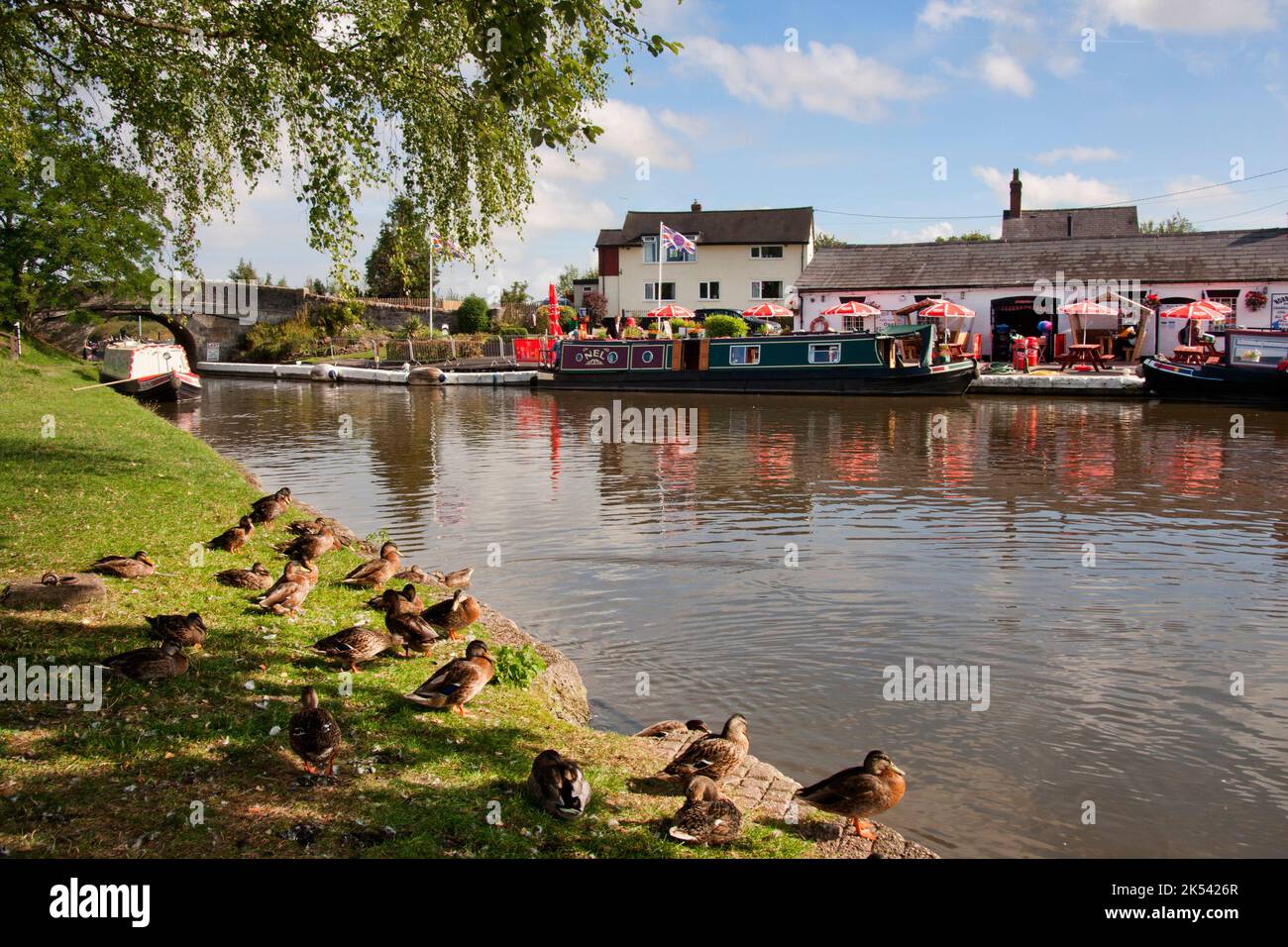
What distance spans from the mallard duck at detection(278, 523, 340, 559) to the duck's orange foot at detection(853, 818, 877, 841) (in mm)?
6716

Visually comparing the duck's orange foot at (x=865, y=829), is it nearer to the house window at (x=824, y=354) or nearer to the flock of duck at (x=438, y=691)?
the flock of duck at (x=438, y=691)

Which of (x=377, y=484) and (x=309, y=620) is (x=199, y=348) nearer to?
(x=377, y=484)

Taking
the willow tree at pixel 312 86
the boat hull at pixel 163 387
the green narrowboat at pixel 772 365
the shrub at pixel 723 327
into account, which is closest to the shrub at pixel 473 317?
the green narrowboat at pixel 772 365

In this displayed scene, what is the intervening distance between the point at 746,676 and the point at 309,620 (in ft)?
12.2

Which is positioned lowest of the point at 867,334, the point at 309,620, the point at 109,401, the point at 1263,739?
the point at 1263,739

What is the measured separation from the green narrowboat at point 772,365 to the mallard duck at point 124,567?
3047cm

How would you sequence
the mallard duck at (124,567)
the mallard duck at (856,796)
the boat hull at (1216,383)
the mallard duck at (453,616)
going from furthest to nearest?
the boat hull at (1216,383), the mallard duck at (453,616), the mallard duck at (124,567), the mallard duck at (856,796)

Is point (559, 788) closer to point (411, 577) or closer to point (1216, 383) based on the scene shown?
point (411, 577)

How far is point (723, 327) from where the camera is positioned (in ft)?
148

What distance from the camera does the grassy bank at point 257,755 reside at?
4328mm

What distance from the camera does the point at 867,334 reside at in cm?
3634

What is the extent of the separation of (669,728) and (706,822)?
204 cm

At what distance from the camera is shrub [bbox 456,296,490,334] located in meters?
60.9
